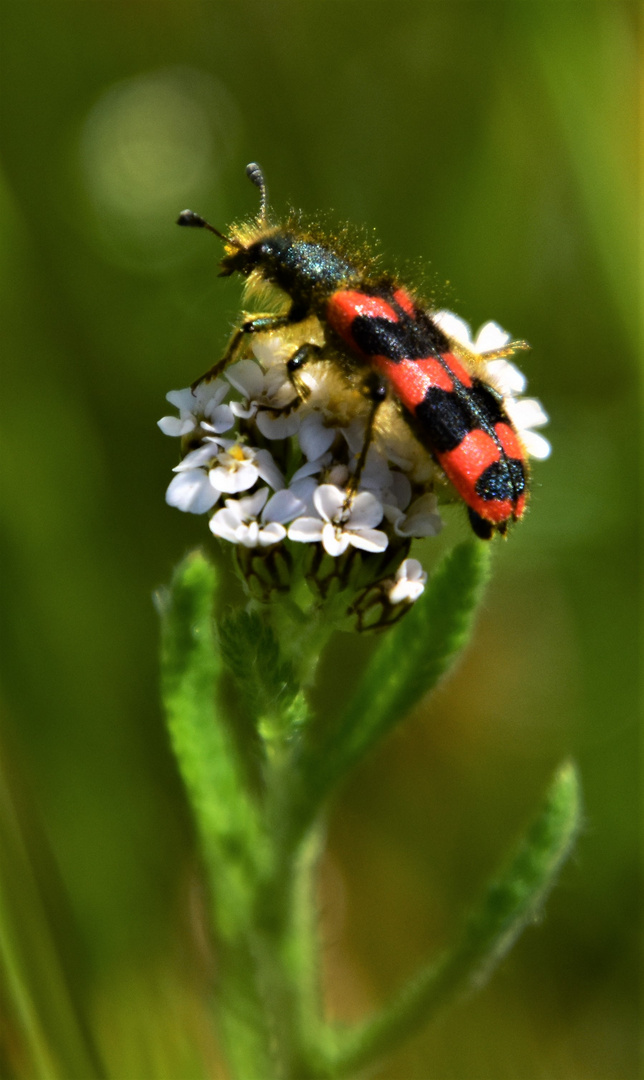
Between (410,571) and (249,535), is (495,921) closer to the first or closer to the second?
(410,571)

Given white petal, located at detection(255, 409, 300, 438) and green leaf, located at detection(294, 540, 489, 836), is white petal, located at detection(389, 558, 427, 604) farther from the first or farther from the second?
white petal, located at detection(255, 409, 300, 438)

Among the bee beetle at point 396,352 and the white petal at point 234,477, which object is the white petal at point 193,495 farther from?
the bee beetle at point 396,352

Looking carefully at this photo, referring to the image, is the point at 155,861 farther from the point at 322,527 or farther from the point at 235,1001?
the point at 322,527

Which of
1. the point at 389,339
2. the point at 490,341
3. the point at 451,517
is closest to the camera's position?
the point at 389,339

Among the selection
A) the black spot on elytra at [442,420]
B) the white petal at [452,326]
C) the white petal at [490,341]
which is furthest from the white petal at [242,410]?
the white petal at [490,341]

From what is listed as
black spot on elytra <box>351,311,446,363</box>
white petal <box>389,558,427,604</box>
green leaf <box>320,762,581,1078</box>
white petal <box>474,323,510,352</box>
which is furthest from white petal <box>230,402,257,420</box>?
green leaf <box>320,762,581,1078</box>

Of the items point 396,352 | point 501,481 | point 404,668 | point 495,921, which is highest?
point 396,352

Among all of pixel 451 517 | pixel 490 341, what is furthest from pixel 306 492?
pixel 451 517
